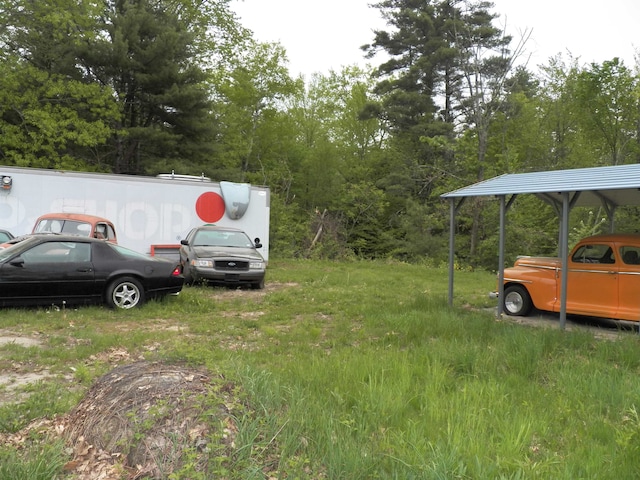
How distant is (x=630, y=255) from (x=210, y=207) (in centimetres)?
1150

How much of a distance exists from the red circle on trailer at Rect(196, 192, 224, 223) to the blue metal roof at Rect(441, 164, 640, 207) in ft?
27.8

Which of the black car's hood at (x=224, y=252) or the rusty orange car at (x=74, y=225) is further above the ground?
the rusty orange car at (x=74, y=225)

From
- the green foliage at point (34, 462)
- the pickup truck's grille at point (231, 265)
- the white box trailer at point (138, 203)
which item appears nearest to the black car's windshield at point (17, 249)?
the pickup truck's grille at point (231, 265)

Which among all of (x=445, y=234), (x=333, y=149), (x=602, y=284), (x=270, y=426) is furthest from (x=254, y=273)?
(x=333, y=149)

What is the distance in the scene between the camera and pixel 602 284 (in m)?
8.50

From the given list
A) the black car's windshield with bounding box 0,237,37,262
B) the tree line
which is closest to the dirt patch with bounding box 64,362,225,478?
the black car's windshield with bounding box 0,237,37,262

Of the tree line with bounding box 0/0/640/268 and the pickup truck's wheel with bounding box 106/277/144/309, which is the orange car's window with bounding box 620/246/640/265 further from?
the tree line with bounding box 0/0/640/268

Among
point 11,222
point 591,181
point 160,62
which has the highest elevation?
point 160,62

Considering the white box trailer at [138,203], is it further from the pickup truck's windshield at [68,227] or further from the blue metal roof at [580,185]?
the blue metal roof at [580,185]

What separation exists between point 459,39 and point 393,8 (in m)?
5.06

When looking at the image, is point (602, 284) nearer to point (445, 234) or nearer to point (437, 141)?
point (437, 141)

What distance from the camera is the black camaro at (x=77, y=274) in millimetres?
8453

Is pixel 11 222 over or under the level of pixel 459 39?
under

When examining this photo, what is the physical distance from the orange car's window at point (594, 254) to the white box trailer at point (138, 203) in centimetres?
1031
